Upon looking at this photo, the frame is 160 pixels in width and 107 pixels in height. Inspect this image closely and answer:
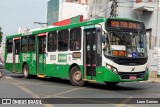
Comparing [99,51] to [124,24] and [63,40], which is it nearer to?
[124,24]

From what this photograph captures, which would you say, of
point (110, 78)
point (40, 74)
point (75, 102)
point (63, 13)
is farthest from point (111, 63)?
point (63, 13)

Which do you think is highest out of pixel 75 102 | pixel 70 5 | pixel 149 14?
pixel 70 5

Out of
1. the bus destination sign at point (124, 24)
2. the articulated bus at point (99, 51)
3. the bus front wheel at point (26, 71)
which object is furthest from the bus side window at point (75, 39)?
the bus front wheel at point (26, 71)

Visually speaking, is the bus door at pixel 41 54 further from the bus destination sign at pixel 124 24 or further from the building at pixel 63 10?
the building at pixel 63 10

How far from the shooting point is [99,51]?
15.7 metres

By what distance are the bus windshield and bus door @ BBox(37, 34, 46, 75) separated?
19.8ft

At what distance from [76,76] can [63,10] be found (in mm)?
37170

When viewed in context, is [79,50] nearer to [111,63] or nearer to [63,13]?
[111,63]

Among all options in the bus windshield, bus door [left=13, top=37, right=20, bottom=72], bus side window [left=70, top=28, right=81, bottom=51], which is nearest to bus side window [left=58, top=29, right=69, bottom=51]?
bus side window [left=70, top=28, right=81, bottom=51]

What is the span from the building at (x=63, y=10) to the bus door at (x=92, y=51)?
3544 centimetres

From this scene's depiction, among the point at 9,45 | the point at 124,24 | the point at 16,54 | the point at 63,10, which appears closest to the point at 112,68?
the point at 124,24

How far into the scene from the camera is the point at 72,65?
17812 millimetres

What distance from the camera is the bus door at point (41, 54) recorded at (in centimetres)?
2056

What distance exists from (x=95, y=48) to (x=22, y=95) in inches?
165
